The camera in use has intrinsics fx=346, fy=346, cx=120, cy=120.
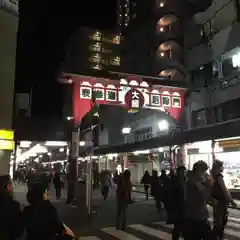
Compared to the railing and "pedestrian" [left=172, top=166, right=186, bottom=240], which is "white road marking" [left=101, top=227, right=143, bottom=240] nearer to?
"pedestrian" [left=172, top=166, right=186, bottom=240]

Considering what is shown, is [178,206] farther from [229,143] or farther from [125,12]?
[125,12]

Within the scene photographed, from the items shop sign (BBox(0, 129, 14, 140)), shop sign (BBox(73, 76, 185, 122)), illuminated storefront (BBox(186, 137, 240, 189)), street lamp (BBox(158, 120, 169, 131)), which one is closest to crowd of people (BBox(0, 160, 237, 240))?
shop sign (BBox(0, 129, 14, 140))

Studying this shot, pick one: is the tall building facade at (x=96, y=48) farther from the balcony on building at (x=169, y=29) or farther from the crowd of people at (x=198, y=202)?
the crowd of people at (x=198, y=202)

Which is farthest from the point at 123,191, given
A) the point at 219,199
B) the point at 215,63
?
the point at 215,63

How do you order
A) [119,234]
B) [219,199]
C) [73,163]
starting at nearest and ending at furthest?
[219,199] → [119,234] → [73,163]

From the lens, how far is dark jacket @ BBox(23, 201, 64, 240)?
382 centimetres

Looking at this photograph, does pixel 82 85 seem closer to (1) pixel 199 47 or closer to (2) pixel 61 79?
(2) pixel 61 79

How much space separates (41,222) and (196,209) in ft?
9.34

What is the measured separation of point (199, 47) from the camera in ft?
93.1

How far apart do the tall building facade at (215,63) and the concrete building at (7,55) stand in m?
14.3

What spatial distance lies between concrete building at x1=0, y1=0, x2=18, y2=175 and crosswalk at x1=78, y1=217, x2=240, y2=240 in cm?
→ 778

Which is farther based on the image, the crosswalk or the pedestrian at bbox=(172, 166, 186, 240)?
the crosswalk

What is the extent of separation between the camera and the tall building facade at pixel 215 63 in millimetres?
23516

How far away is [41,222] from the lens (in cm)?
383
